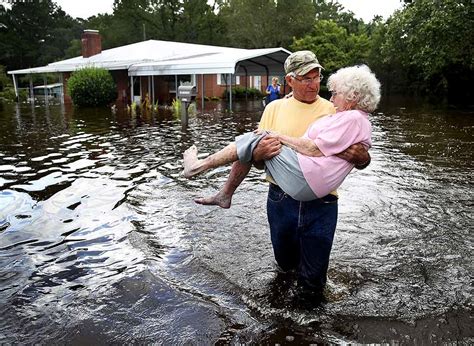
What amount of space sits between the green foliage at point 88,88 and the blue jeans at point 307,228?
2459 cm

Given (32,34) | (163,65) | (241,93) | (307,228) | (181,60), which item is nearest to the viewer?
(307,228)

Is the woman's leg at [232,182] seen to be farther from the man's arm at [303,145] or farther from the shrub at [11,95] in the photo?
the shrub at [11,95]

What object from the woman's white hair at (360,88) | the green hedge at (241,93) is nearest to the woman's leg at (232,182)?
the woman's white hair at (360,88)

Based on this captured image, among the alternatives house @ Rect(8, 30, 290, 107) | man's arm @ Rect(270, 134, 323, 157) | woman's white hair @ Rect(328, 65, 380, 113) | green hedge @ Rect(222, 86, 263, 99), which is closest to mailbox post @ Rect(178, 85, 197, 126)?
house @ Rect(8, 30, 290, 107)

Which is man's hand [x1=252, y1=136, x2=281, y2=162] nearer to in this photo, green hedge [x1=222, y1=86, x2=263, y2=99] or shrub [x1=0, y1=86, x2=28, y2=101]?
green hedge [x1=222, y1=86, x2=263, y2=99]

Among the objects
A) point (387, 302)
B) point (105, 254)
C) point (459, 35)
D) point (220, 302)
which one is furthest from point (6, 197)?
point (459, 35)

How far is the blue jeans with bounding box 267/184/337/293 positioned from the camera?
10.1ft

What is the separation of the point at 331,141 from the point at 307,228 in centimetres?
66

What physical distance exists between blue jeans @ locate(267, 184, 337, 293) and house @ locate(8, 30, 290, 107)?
20149mm

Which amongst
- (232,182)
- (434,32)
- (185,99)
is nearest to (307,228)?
(232,182)

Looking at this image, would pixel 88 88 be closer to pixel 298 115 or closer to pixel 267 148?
pixel 298 115

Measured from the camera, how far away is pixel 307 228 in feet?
10.2

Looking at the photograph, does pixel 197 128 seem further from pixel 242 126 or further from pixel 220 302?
pixel 220 302

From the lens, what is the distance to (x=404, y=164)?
8.86 m
